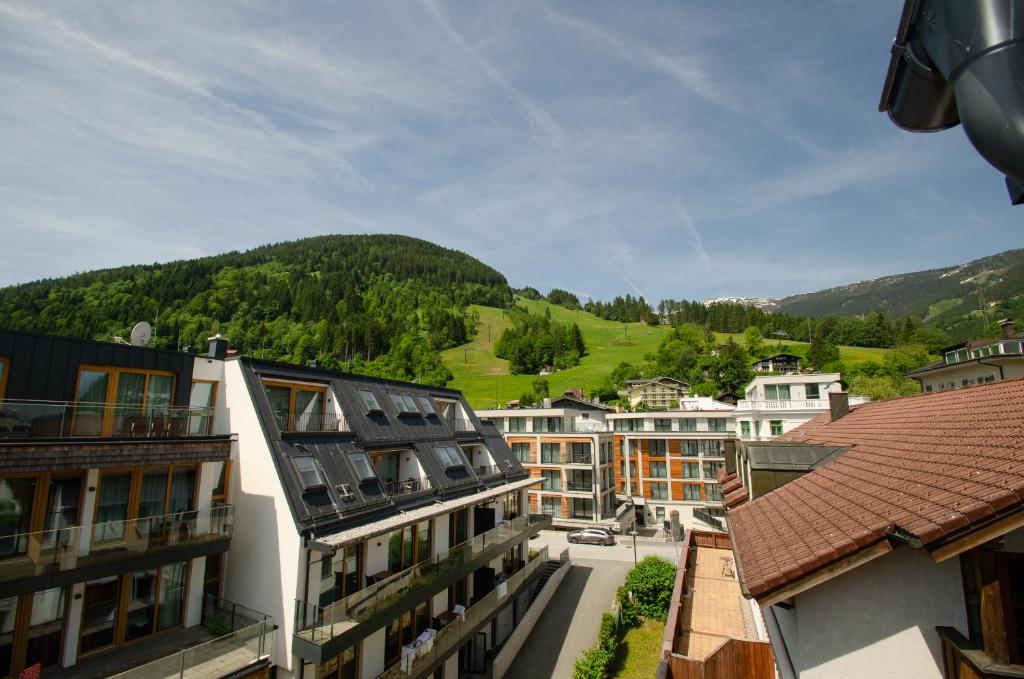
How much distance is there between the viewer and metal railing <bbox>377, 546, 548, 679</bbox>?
17.0 metres

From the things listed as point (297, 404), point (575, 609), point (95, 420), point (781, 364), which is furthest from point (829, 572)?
point (781, 364)

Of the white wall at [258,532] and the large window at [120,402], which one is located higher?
the large window at [120,402]

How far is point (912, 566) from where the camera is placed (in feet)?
16.5

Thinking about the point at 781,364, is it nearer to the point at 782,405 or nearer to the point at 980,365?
the point at 782,405

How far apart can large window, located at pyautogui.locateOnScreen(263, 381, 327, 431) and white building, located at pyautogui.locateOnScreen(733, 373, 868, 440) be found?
142 feet

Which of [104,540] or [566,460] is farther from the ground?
[104,540]

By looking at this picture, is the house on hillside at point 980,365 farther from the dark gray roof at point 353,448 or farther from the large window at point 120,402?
the large window at point 120,402

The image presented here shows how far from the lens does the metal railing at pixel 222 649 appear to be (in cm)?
1137

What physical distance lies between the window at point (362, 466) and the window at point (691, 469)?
45177 millimetres

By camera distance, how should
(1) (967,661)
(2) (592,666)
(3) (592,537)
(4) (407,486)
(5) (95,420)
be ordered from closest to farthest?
1. (1) (967,661)
2. (5) (95,420)
3. (4) (407,486)
4. (2) (592,666)
5. (3) (592,537)

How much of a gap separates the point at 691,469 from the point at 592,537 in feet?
57.3

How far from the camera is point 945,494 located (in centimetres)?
491

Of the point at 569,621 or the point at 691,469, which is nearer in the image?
the point at 569,621

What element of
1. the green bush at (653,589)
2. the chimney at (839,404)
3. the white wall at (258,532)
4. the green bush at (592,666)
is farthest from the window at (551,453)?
the white wall at (258,532)
